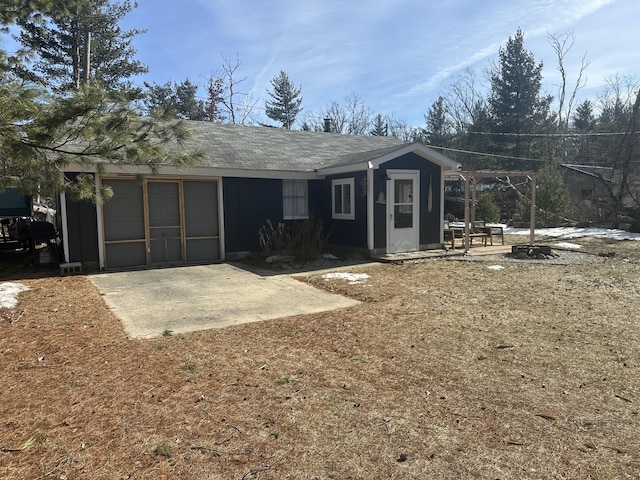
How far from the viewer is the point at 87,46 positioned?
20.8 m

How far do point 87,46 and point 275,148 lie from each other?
1416 cm

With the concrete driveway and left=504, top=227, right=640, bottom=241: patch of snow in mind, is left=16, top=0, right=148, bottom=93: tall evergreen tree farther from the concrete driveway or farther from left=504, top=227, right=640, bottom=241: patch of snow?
left=504, top=227, right=640, bottom=241: patch of snow

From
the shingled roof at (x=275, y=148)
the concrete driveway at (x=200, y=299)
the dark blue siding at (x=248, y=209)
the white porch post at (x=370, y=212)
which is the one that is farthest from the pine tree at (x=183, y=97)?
the concrete driveway at (x=200, y=299)

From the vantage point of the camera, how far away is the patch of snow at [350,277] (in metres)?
8.13

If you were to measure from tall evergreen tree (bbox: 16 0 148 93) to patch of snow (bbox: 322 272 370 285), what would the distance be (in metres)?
16.4

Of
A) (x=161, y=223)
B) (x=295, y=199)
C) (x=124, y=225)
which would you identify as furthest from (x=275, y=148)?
(x=124, y=225)

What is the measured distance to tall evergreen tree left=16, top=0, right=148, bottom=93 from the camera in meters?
20.5

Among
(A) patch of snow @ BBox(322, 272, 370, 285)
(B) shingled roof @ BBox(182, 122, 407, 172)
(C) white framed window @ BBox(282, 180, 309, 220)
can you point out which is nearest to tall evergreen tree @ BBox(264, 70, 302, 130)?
(B) shingled roof @ BBox(182, 122, 407, 172)

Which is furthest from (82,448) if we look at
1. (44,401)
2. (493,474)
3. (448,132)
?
(448,132)

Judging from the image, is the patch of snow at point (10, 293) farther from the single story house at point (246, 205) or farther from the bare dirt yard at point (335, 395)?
the single story house at point (246, 205)

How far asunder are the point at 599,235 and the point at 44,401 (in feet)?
58.6

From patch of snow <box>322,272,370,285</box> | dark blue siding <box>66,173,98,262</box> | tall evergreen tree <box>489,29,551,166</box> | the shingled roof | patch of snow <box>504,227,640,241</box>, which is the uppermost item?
tall evergreen tree <box>489,29,551,166</box>

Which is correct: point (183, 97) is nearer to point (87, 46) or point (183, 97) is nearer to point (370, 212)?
point (87, 46)

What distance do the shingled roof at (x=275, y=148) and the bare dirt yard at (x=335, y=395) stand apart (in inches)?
230
